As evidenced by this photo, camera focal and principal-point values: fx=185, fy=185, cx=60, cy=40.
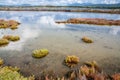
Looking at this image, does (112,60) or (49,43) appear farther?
(49,43)

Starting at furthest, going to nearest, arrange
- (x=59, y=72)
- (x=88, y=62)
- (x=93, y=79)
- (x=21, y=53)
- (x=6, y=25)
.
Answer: (x=6, y=25) → (x=21, y=53) → (x=88, y=62) → (x=59, y=72) → (x=93, y=79)

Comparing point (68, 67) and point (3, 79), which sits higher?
point (3, 79)

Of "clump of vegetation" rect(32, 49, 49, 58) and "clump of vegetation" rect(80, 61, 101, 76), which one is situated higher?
"clump of vegetation" rect(80, 61, 101, 76)

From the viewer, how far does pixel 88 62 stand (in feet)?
44.2

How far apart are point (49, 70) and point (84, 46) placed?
651 centimetres

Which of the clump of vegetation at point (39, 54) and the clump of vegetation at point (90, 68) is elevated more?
the clump of vegetation at point (90, 68)

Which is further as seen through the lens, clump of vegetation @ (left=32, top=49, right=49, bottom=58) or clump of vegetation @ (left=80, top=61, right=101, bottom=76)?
clump of vegetation @ (left=32, top=49, right=49, bottom=58)

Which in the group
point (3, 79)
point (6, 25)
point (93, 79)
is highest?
point (3, 79)

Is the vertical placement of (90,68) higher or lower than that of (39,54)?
higher

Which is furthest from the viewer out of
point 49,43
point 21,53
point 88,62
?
point 49,43

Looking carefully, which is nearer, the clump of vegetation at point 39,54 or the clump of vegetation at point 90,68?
the clump of vegetation at point 90,68

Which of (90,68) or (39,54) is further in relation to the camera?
(39,54)

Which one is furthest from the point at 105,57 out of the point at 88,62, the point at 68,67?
the point at 68,67

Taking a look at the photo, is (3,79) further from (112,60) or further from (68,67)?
(112,60)
